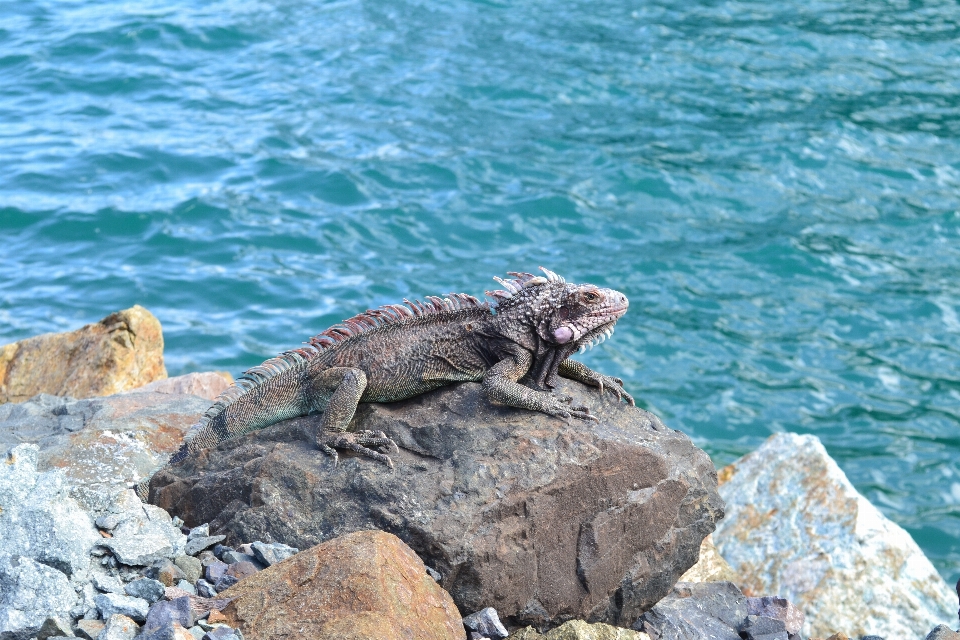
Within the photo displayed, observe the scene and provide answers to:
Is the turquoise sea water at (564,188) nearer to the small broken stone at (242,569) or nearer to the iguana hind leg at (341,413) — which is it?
the iguana hind leg at (341,413)

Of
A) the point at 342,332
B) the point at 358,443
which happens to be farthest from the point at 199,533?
the point at 342,332

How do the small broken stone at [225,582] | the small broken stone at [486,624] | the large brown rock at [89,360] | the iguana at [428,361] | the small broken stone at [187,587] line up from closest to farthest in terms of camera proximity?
the small broken stone at [187,587], the small broken stone at [225,582], the small broken stone at [486,624], the iguana at [428,361], the large brown rock at [89,360]

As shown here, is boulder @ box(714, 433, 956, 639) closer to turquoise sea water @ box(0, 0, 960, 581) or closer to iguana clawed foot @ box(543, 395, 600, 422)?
turquoise sea water @ box(0, 0, 960, 581)

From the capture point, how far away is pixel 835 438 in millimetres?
10867

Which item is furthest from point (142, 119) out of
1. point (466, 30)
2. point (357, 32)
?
point (466, 30)

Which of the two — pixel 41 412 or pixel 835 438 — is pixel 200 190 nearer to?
pixel 41 412

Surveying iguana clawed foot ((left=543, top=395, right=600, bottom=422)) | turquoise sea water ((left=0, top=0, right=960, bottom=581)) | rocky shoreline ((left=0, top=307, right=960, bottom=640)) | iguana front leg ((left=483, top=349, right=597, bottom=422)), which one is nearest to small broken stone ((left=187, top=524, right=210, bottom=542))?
rocky shoreline ((left=0, top=307, right=960, bottom=640))

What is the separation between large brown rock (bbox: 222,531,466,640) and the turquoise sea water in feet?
20.4

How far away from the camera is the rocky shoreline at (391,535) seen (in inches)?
202

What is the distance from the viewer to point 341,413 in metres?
6.38

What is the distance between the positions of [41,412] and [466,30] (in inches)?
509

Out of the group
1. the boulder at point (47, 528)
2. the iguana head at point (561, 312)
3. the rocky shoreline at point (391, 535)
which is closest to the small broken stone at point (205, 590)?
the rocky shoreline at point (391, 535)

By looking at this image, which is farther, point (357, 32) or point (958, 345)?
point (357, 32)

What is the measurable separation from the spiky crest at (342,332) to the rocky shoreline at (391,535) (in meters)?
0.43
